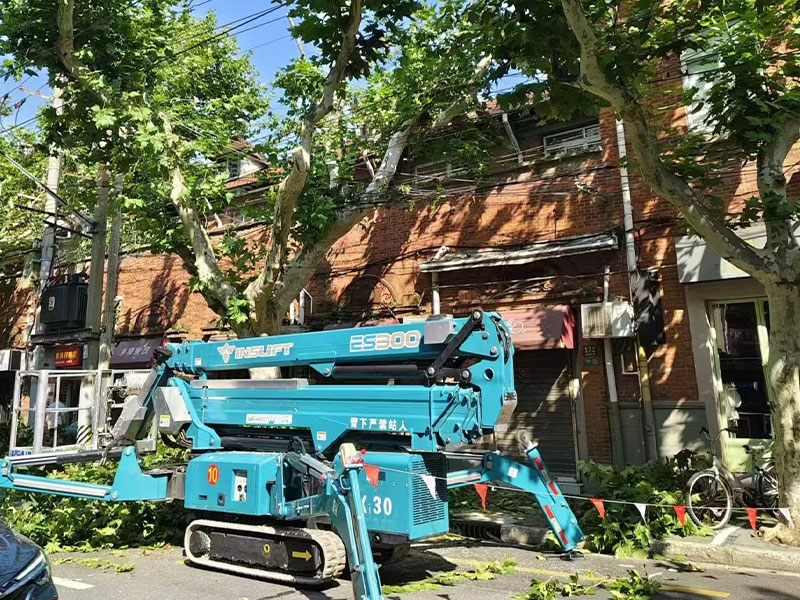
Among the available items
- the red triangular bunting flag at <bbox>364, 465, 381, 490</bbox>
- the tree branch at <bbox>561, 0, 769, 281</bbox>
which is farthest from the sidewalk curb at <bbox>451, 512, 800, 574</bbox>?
the tree branch at <bbox>561, 0, 769, 281</bbox>

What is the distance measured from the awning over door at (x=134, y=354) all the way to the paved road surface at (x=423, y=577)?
10855 mm

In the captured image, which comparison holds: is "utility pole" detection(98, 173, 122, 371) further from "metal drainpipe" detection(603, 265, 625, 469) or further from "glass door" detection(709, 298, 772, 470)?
"glass door" detection(709, 298, 772, 470)

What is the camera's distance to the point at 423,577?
6434 millimetres

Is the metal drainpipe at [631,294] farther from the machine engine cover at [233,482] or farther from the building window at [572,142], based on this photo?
the machine engine cover at [233,482]

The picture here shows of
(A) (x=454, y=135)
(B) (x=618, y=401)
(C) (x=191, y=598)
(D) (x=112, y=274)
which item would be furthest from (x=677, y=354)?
(D) (x=112, y=274)

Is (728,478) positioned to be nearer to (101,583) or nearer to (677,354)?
(677,354)

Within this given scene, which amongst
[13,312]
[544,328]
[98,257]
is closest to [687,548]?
[544,328]

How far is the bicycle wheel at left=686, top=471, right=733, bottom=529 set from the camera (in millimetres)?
8039

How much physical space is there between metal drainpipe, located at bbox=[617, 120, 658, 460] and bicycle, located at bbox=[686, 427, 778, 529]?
2211 millimetres

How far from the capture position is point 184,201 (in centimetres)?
998

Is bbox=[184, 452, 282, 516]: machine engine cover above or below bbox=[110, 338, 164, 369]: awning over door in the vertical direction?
below

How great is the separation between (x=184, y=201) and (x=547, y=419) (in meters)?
8.03

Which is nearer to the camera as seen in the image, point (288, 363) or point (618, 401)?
point (288, 363)

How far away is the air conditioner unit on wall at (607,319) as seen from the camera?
430 inches
